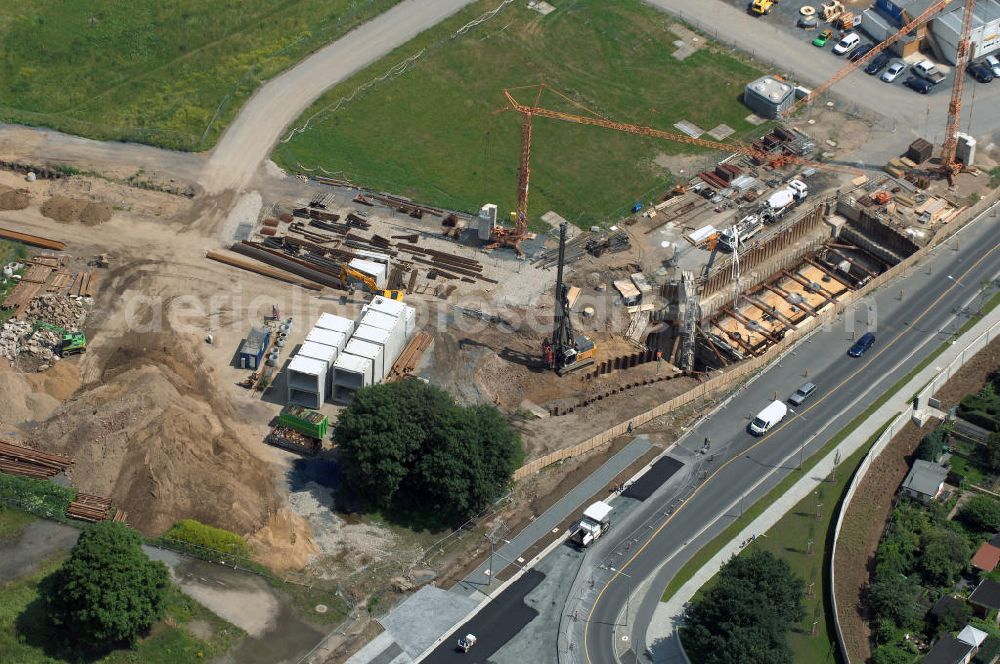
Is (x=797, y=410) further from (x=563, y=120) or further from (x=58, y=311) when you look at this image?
(x=58, y=311)

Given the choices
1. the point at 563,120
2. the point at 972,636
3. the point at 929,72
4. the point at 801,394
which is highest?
the point at 929,72

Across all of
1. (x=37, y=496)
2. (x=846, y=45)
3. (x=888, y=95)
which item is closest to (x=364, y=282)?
(x=37, y=496)

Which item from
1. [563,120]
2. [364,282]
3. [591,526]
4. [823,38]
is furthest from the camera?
[823,38]

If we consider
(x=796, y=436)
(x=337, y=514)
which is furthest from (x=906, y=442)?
(x=337, y=514)

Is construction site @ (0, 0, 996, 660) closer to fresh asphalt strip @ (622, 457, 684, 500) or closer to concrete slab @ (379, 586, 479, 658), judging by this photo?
concrete slab @ (379, 586, 479, 658)

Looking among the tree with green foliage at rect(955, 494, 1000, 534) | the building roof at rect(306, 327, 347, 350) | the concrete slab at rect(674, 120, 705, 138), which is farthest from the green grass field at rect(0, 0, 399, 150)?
the tree with green foliage at rect(955, 494, 1000, 534)

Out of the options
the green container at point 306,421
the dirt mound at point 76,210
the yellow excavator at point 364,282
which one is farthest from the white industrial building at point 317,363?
the dirt mound at point 76,210

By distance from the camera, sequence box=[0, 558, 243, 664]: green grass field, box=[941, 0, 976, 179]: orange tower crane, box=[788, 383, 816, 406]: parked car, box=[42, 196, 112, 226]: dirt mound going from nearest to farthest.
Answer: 1. box=[0, 558, 243, 664]: green grass field
2. box=[788, 383, 816, 406]: parked car
3. box=[42, 196, 112, 226]: dirt mound
4. box=[941, 0, 976, 179]: orange tower crane

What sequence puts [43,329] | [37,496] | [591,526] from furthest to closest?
[43,329] → [591,526] → [37,496]
